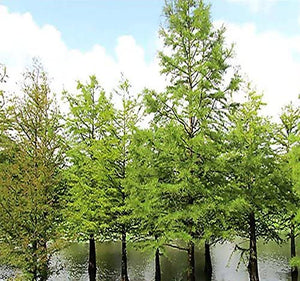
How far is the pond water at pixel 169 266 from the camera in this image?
17281 millimetres

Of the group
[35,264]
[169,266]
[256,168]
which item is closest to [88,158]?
[35,264]

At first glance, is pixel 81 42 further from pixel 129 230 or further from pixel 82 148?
pixel 129 230

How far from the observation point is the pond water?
56.7 ft

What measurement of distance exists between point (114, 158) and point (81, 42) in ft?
23.4

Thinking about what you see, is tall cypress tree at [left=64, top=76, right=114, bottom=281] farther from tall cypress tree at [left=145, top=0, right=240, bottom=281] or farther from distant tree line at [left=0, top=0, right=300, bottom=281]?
tall cypress tree at [left=145, top=0, right=240, bottom=281]

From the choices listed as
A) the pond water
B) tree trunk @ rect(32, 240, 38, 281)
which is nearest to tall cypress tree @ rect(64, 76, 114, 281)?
the pond water

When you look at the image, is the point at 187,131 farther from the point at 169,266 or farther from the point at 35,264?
the point at 169,266

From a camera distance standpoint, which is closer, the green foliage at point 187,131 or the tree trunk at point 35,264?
the tree trunk at point 35,264

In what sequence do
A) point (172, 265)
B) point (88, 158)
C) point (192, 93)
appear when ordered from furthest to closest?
point (172, 265), point (88, 158), point (192, 93)

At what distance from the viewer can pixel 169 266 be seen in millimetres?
19344

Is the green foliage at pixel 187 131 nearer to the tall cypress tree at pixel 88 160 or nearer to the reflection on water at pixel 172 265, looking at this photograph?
the tall cypress tree at pixel 88 160

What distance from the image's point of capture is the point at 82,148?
15.9m

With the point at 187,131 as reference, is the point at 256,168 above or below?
below

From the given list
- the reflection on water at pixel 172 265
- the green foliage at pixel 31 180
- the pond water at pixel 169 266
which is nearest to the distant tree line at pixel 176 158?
the green foliage at pixel 31 180
